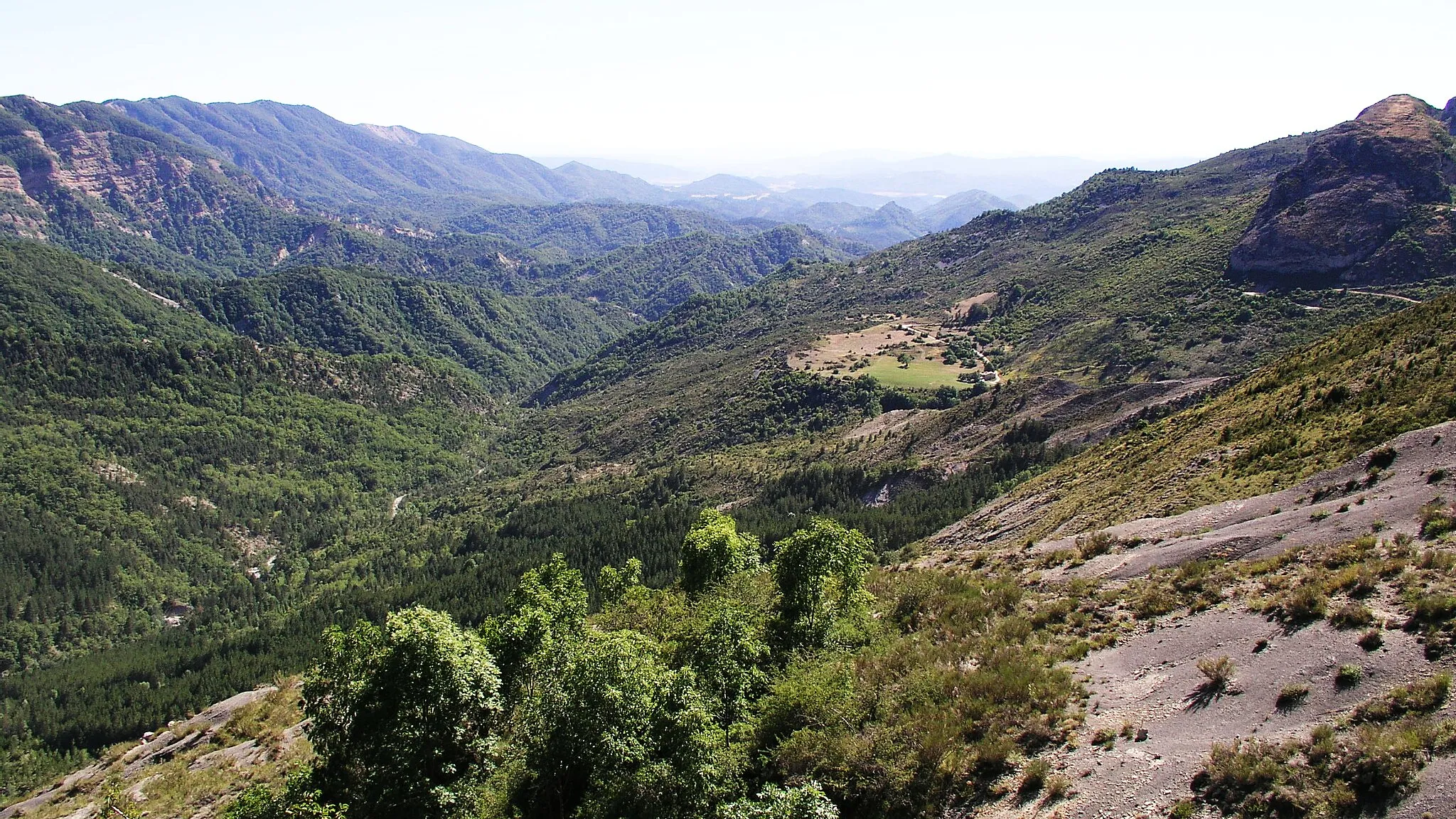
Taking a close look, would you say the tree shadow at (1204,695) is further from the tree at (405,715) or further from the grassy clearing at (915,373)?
the grassy clearing at (915,373)

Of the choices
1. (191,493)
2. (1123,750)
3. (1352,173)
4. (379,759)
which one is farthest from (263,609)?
(1352,173)

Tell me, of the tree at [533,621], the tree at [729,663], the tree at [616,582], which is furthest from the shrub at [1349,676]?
the tree at [616,582]

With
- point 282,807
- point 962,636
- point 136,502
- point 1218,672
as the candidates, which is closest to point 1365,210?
point 962,636

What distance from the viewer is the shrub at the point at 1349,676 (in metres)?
18.9

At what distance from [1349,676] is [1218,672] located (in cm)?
344

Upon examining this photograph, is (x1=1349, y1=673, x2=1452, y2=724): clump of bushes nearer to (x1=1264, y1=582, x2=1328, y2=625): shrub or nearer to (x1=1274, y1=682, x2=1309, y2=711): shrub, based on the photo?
(x1=1274, y1=682, x2=1309, y2=711): shrub

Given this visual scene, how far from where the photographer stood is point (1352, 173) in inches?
5379

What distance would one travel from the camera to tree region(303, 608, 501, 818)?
80.8 feet

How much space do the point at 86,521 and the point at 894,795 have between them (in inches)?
7564

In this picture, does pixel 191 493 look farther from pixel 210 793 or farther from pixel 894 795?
pixel 894 795

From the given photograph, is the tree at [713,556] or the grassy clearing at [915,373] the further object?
the grassy clearing at [915,373]

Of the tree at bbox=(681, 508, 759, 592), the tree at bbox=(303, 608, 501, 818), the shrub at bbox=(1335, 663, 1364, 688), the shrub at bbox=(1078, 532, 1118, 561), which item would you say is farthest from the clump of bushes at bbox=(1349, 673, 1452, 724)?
the tree at bbox=(681, 508, 759, 592)

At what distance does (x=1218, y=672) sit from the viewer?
71.7ft

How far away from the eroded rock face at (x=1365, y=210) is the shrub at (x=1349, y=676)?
456ft
